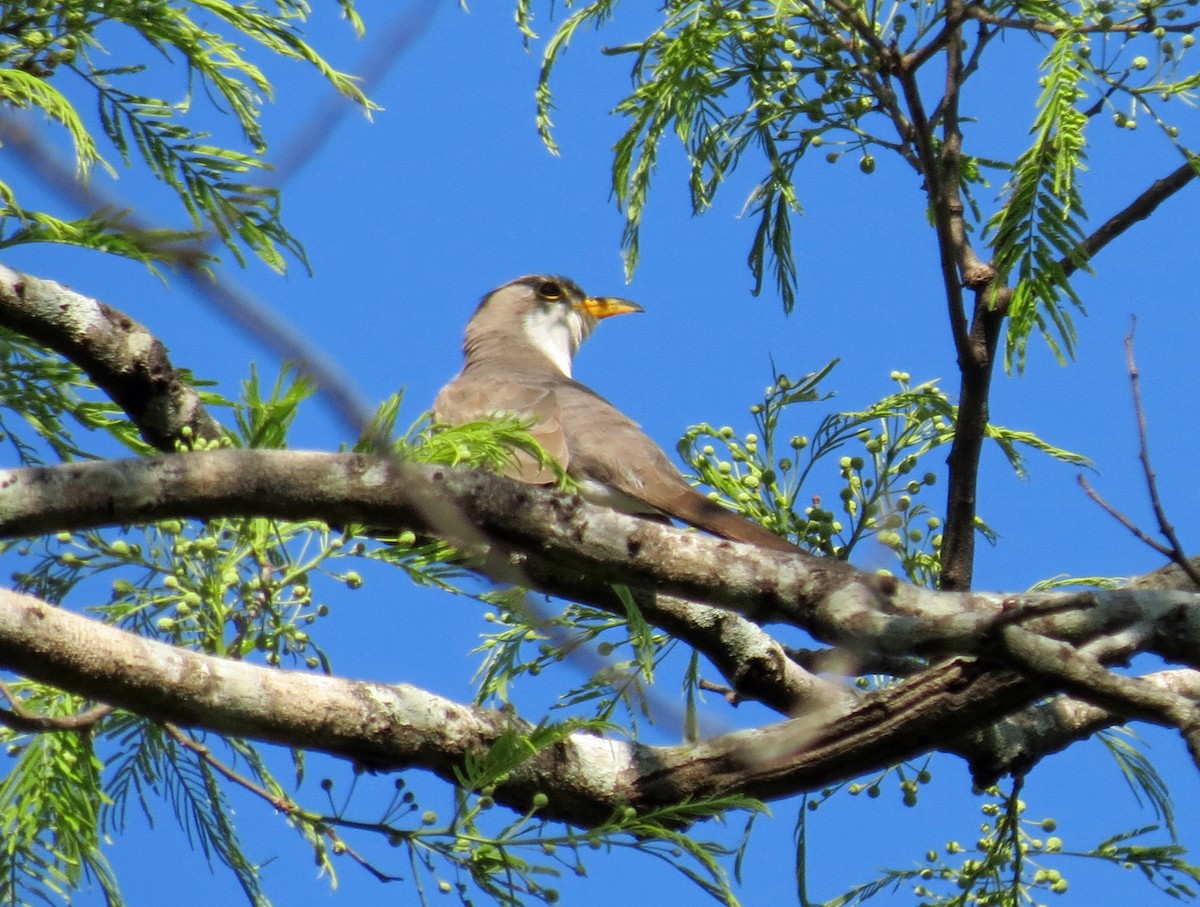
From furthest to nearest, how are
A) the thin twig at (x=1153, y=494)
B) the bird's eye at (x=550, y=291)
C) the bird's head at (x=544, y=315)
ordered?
1. the bird's eye at (x=550, y=291)
2. the bird's head at (x=544, y=315)
3. the thin twig at (x=1153, y=494)

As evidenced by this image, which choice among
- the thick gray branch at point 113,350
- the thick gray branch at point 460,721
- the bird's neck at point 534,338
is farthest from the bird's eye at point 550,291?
the thick gray branch at point 460,721

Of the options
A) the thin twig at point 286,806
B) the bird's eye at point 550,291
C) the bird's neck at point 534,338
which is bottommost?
the thin twig at point 286,806

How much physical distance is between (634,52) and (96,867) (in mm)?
2805

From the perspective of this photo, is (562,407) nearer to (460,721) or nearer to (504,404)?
(504,404)

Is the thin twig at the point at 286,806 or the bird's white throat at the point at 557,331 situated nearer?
the thin twig at the point at 286,806

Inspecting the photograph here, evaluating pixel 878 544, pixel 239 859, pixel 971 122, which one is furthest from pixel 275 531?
pixel 971 122

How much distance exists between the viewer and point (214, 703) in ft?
8.75

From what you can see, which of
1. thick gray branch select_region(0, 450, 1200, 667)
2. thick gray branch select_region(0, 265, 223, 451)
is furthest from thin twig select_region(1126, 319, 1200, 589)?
thick gray branch select_region(0, 265, 223, 451)

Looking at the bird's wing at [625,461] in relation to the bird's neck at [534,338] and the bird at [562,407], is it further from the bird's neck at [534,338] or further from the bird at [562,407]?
the bird's neck at [534,338]

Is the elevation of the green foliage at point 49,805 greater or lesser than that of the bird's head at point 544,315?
lesser

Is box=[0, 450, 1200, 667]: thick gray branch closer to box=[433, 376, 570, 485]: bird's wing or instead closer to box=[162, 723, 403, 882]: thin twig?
box=[162, 723, 403, 882]: thin twig

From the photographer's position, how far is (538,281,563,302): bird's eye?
8.03 metres

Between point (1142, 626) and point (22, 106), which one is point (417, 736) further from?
point (22, 106)

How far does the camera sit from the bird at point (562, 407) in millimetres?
4305
